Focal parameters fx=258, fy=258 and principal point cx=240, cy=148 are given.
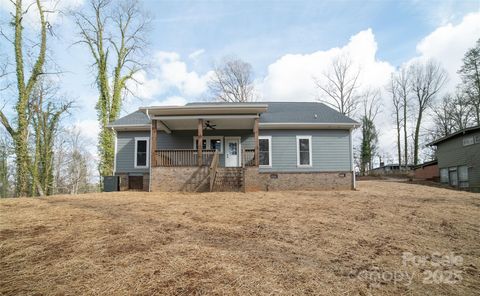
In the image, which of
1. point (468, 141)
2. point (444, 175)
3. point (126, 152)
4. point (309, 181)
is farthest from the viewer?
point (444, 175)

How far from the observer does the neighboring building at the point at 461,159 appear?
16172 mm

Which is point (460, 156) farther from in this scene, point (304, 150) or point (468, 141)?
point (304, 150)

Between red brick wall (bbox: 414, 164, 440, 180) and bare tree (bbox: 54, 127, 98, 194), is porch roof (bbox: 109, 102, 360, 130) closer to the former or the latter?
red brick wall (bbox: 414, 164, 440, 180)

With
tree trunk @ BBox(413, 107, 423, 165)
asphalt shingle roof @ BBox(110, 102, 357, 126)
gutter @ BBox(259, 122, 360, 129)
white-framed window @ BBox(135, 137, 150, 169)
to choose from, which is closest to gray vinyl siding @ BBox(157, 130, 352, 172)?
gutter @ BBox(259, 122, 360, 129)

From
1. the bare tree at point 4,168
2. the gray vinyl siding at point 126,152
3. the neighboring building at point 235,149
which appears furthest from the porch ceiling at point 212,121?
the bare tree at point 4,168

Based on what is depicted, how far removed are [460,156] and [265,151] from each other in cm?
1429

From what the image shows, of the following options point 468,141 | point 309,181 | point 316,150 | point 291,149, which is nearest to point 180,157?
point 291,149

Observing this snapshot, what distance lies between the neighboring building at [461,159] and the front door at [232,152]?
14.1 m

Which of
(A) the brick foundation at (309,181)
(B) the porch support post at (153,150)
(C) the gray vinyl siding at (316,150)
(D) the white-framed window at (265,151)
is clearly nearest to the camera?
(B) the porch support post at (153,150)

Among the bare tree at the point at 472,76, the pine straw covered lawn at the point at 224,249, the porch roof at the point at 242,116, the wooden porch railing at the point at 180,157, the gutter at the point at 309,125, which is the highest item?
the bare tree at the point at 472,76

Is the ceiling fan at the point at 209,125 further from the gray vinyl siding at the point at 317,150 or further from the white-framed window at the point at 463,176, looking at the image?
the white-framed window at the point at 463,176

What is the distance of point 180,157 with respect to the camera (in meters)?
12.1

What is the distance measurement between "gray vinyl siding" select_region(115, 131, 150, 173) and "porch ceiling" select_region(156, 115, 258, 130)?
2152mm

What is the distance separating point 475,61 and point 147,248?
99.9 feet
